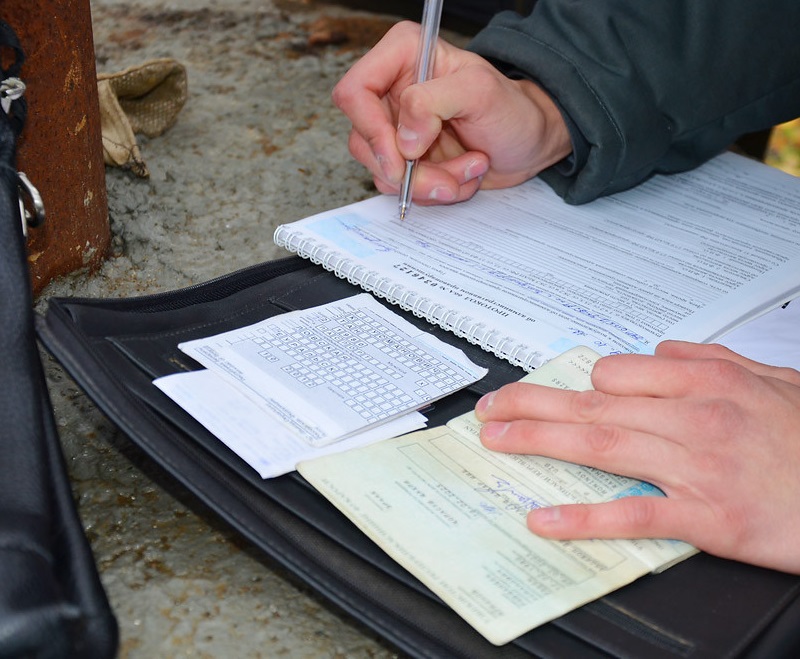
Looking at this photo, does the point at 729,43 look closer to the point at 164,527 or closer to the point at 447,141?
the point at 447,141

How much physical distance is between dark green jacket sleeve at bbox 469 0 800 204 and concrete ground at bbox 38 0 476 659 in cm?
31

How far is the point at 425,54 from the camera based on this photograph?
106 centimetres

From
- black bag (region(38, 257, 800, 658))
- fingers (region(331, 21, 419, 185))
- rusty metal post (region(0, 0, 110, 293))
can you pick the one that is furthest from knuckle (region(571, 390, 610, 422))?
rusty metal post (region(0, 0, 110, 293))

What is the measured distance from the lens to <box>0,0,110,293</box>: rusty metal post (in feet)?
2.81

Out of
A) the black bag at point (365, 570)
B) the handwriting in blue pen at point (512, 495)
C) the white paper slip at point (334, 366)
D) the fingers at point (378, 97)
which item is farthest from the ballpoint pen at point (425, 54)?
the handwriting in blue pen at point (512, 495)

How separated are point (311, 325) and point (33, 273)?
0.32 metres

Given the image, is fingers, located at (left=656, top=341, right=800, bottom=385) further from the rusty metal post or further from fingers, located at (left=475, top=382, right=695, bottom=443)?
the rusty metal post

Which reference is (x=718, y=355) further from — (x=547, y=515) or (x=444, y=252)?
(x=444, y=252)

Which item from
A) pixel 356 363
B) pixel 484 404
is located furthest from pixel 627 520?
pixel 356 363

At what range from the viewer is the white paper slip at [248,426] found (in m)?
0.65

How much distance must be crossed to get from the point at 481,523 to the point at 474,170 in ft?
1.96

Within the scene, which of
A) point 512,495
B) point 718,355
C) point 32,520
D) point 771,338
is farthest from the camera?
point 771,338

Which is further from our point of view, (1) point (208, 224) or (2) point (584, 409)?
(1) point (208, 224)

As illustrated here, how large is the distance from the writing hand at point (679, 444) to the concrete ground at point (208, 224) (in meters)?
0.19
